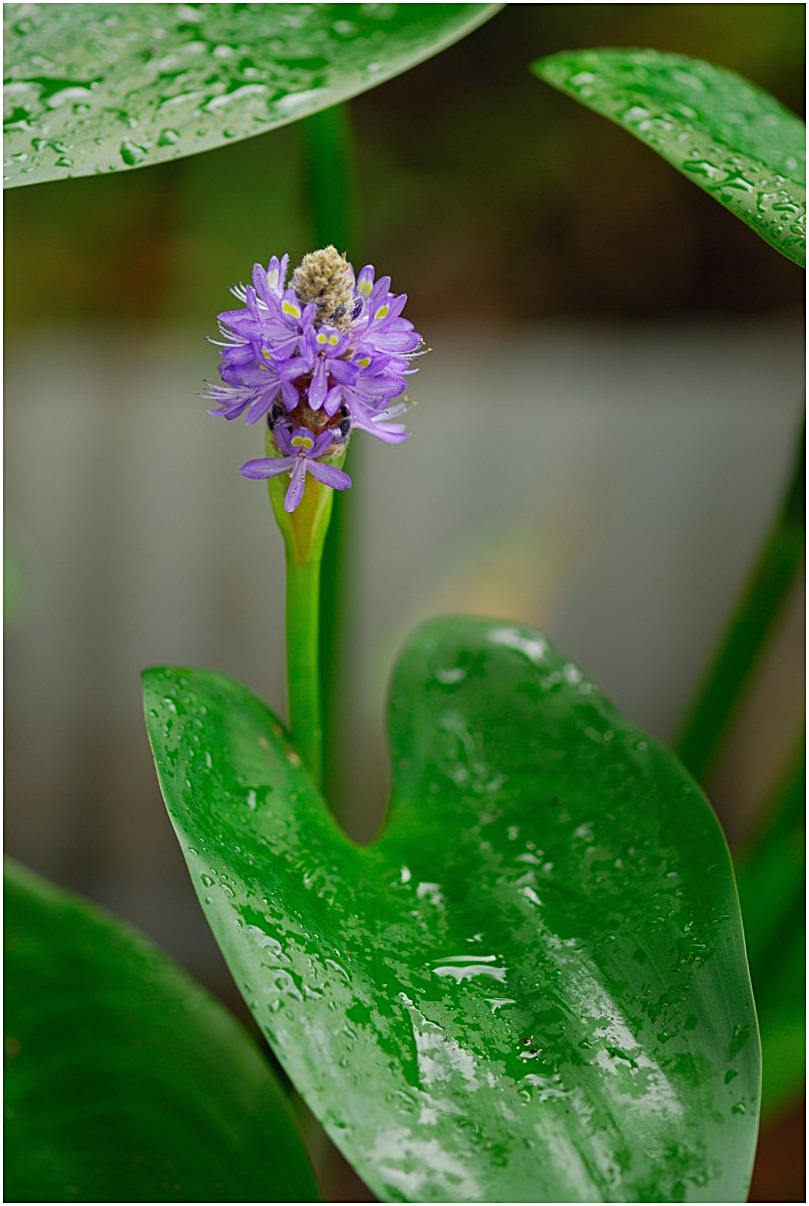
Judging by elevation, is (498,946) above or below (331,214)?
below

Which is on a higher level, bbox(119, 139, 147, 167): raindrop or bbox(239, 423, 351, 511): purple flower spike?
bbox(119, 139, 147, 167): raindrop

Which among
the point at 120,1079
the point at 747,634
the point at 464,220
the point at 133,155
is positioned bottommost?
the point at 120,1079

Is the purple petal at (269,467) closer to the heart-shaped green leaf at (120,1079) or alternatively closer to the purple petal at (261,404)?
the purple petal at (261,404)

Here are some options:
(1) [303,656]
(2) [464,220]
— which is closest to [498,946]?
(1) [303,656]

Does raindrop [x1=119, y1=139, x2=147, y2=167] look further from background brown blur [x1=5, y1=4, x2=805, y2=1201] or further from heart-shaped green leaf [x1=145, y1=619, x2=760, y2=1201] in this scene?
background brown blur [x1=5, y1=4, x2=805, y2=1201]

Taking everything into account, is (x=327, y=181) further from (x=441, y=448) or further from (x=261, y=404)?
(x=441, y=448)

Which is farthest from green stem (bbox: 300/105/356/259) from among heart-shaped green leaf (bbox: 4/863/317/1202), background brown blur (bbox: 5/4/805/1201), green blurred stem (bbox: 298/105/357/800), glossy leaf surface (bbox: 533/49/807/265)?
background brown blur (bbox: 5/4/805/1201)

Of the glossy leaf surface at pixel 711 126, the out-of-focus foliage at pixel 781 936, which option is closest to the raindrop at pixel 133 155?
the glossy leaf surface at pixel 711 126

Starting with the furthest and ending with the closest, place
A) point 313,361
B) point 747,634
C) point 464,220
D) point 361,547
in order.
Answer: point 464,220, point 361,547, point 747,634, point 313,361
